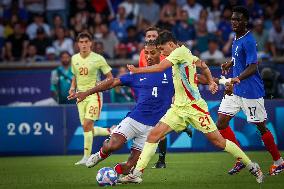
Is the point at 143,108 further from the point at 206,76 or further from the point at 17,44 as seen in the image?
the point at 17,44

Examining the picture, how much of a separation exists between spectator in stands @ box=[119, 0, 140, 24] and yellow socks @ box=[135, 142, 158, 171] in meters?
12.7

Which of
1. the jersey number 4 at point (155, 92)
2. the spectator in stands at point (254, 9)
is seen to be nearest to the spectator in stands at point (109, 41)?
the spectator in stands at point (254, 9)

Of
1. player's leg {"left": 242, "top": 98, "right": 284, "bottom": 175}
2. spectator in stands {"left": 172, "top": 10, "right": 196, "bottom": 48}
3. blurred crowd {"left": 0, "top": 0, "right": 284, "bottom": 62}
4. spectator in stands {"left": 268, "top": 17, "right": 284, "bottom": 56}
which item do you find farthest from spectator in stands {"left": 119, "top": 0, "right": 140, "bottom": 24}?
player's leg {"left": 242, "top": 98, "right": 284, "bottom": 175}

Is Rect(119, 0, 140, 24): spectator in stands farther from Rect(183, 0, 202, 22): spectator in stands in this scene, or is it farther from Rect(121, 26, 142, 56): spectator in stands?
Rect(183, 0, 202, 22): spectator in stands

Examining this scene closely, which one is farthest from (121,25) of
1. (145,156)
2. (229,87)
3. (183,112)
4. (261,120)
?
(145,156)

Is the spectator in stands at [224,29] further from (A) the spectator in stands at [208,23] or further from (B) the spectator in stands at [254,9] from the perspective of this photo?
(B) the spectator in stands at [254,9]

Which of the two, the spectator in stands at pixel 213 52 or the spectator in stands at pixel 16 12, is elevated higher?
the spectator in stands at pixel 16 12

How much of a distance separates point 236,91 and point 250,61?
703mm

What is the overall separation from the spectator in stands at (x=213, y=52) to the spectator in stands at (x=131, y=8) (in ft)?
9.03

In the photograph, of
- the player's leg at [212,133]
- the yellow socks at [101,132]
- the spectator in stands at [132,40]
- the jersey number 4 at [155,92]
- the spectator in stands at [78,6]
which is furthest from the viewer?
the spectator in stands at [78,6]

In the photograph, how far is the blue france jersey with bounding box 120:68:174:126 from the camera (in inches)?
458

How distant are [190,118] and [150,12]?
12313 mm

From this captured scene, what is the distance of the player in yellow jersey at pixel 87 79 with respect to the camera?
15844mm

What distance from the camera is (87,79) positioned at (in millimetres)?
16125
